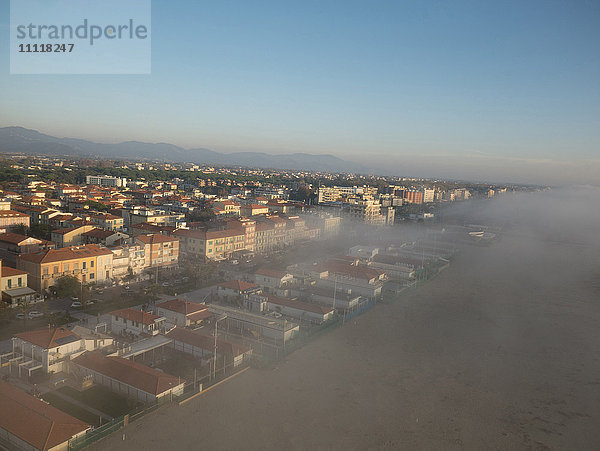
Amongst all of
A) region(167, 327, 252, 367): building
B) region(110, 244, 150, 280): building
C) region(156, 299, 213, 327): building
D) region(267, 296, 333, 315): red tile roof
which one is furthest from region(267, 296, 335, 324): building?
region(110, 244, 150, 280): building

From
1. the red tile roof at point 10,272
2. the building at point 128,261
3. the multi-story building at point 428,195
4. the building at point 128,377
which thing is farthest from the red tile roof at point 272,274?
the multi-story building at point 428,195

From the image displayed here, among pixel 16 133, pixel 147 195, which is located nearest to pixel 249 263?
pixel 147 195

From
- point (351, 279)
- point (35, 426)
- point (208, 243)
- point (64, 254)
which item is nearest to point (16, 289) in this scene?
point (64, 254)

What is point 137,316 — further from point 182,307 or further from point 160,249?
point 160,249

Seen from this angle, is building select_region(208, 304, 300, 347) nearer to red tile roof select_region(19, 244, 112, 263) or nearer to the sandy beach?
the sandy beach

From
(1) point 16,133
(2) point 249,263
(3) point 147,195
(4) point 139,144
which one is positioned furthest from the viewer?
(4) point 139,144

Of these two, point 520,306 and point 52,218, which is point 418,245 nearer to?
point 520,306
